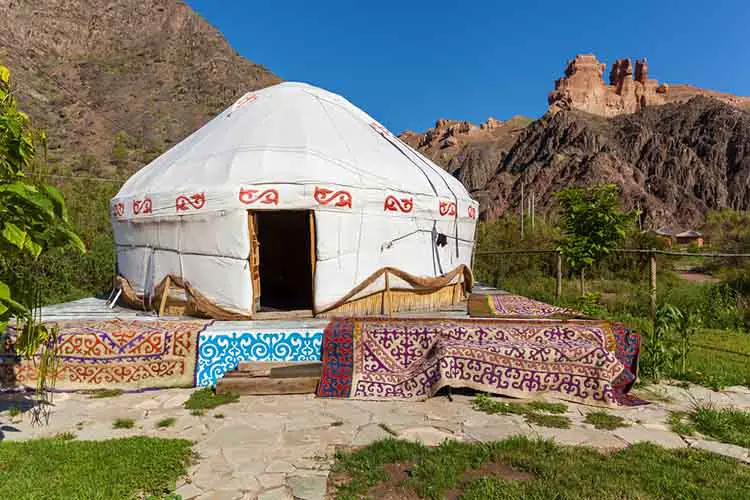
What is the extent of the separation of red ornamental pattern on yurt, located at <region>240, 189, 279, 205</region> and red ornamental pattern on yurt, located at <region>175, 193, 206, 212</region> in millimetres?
499

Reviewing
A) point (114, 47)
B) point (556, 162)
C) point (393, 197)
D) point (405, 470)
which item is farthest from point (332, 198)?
point (556, 162)

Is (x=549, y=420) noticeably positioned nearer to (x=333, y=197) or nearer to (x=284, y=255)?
(x=333, y=197)

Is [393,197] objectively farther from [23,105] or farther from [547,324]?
[23,105]

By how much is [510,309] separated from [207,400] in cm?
354

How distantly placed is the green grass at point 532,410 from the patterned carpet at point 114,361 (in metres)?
2.56

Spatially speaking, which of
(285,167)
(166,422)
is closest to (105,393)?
(166,422)

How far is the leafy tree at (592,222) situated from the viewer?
5407mm

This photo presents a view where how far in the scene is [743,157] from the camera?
4781cm

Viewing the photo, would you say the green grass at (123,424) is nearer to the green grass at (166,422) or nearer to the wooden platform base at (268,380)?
the green grass at (166,422)

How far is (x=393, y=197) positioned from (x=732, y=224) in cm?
2402

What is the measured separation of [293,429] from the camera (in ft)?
10.4

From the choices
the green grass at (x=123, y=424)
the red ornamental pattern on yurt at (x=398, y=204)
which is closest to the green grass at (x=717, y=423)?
the red ornamental pattern on yurt at (x=398, y=204)

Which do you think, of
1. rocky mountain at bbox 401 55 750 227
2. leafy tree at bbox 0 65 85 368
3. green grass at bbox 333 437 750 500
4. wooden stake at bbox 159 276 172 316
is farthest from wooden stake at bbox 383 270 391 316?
rocky mountain at bbox 401 55 750 227

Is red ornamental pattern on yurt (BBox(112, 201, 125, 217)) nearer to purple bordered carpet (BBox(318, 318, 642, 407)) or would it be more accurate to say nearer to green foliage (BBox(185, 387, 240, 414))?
green foliage (BBox(185, 387, 240, 414))
